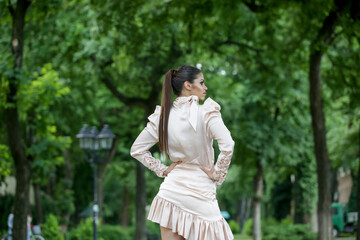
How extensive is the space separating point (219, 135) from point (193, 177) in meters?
→ 0.38

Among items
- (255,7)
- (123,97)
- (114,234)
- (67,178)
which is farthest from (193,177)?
(67,178)

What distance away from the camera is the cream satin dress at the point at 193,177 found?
176 inches

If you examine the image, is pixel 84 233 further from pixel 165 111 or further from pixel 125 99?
pixel 165 111

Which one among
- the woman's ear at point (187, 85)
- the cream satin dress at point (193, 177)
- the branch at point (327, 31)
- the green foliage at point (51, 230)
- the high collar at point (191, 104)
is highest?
the branch at point (327, 31)

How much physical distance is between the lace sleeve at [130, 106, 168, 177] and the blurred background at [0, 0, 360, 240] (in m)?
8.24

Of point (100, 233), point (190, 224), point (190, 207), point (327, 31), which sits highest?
point (327, 31)

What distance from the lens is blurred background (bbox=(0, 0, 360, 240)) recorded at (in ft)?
47.1

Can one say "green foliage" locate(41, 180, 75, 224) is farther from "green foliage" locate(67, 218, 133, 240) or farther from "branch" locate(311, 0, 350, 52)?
"branch" locate(311, 0, 350, 52)

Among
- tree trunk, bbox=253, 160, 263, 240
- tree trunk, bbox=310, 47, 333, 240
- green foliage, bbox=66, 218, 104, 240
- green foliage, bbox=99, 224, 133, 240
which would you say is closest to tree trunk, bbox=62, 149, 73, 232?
green foliage, bbox=99, 224, 133, 240

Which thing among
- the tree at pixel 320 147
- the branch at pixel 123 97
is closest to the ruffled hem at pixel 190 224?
the tree at pixel 320 147

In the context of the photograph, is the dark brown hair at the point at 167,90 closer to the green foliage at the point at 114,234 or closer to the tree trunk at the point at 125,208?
the green foliage at the point at 114,234

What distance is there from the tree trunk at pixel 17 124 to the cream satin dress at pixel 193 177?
8532 mm

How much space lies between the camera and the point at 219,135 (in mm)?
4379

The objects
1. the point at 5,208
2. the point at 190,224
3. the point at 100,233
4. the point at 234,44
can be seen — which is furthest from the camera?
the point at 100,233
